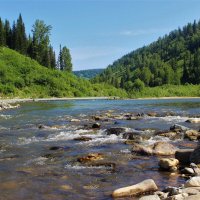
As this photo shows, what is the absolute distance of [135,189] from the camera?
13117 millimetres

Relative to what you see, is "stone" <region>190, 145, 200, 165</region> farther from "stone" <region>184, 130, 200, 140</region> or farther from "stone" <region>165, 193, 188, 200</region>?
"stone" <region>184, 130, 200, 140</region>

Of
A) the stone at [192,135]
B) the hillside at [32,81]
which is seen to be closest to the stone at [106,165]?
the stone at [192,135]

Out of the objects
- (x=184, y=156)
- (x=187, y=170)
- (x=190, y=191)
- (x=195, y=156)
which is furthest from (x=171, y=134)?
(x=190, y=191)

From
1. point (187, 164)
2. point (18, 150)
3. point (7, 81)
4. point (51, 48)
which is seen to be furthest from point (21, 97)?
point (187, 164)

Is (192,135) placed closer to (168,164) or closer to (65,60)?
(168,164)

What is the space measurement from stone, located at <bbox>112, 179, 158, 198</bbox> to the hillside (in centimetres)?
8286

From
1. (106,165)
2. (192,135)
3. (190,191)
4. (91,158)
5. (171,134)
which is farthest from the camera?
(171,134)

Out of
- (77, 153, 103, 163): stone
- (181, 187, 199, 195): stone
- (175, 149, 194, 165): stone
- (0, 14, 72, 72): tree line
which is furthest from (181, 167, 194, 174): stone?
(0, 14, 72, 72): tree line

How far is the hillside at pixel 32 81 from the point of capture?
101519mm

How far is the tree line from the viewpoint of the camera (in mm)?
130500

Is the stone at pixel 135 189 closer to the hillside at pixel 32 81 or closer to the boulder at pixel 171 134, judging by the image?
the boulder at pixel 171 134

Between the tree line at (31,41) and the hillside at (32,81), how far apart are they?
24.7 ft

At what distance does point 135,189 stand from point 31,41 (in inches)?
5095

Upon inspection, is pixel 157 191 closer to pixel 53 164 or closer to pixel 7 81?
pixel 53 164
